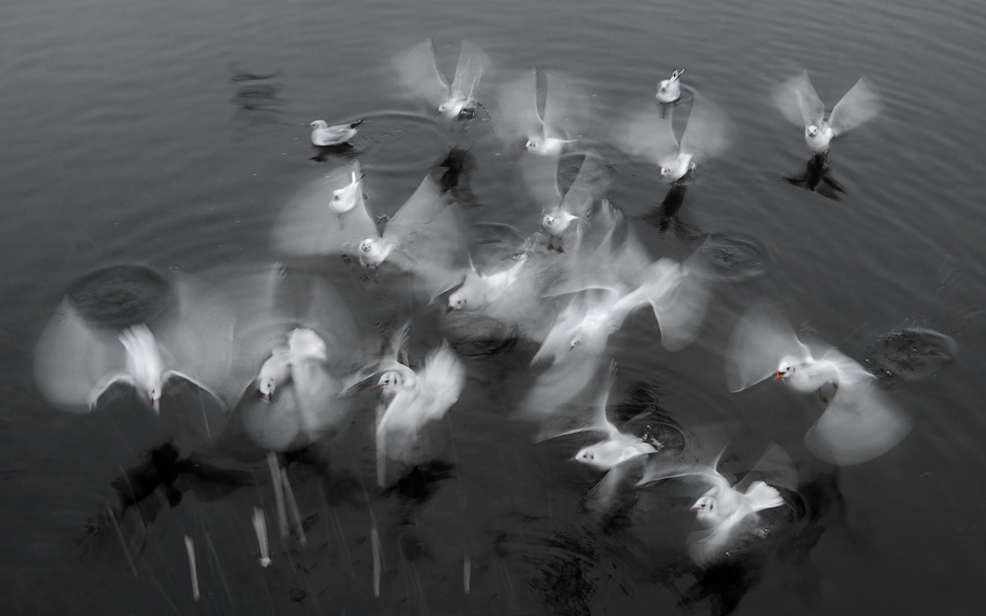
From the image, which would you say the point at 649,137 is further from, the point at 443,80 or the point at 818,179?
the point at 443,80

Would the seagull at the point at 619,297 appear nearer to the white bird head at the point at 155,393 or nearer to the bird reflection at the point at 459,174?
the bird reflection at the point at 459,174

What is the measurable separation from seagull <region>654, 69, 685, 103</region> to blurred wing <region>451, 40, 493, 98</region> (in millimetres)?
3853

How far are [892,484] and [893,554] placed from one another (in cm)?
98

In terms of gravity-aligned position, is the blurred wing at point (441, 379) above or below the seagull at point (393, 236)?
below

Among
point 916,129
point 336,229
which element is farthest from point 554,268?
point 916,129

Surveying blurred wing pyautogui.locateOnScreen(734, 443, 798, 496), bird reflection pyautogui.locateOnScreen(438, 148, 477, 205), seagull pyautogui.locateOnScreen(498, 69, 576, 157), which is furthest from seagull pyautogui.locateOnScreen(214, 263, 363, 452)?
seagull pyautogui.locateOnScreen(498, 69, 576, 157)

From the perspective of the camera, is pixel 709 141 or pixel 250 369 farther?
pixel 709 141

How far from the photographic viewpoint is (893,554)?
859cm

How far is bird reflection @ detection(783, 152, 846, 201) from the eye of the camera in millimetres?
14219

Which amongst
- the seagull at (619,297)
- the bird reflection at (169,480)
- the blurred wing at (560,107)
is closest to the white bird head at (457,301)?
the seagull at (619,297)

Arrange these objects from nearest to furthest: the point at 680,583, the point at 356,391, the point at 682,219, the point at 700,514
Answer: the point at 680,583, the point at 700,514, the point at 356,391, the point at 682,219

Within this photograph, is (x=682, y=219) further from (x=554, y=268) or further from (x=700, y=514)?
(x=700, y=514)

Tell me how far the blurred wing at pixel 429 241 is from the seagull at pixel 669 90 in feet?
18.6

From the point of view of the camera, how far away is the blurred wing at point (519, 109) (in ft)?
50.5
